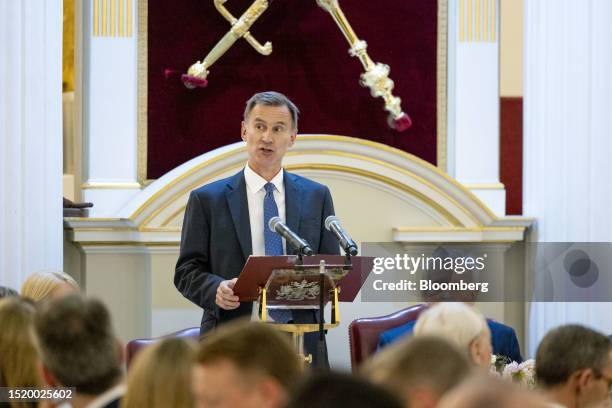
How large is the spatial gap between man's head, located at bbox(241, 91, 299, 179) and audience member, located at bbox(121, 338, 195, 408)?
2.40m

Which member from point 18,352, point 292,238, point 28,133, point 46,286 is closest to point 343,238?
point 292,238

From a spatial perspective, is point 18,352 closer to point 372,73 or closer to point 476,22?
point 372,73

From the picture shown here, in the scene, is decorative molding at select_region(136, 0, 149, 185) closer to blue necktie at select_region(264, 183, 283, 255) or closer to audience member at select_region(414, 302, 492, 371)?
blue necktie at select_region(264, 183, 283, 255)

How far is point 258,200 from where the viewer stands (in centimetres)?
525

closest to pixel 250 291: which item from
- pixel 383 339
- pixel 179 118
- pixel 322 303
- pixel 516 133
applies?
pixel 322 303

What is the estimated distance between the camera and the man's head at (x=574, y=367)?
3.45 m

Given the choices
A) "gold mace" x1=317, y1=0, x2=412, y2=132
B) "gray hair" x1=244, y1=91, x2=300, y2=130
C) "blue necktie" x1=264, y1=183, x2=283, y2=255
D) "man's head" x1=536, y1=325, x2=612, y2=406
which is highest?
"gold mace" x1=317, y1=0, x2=412, y2=132

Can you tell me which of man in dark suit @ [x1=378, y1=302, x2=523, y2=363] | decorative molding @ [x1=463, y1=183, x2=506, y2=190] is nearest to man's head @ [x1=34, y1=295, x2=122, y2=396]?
man in dark suit @ [x1=378, y1=302, x2=523, y2=363]

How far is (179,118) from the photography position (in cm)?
750

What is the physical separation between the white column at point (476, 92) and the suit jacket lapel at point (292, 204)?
2637 millimetres

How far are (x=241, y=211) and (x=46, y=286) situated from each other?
952 millimetres

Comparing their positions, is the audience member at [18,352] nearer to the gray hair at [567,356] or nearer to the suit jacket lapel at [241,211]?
the gray hair at [567,356]

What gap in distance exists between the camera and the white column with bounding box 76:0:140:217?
7324 mm

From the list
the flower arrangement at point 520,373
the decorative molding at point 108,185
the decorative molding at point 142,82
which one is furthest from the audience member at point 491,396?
the decorative molding at point 142,82
